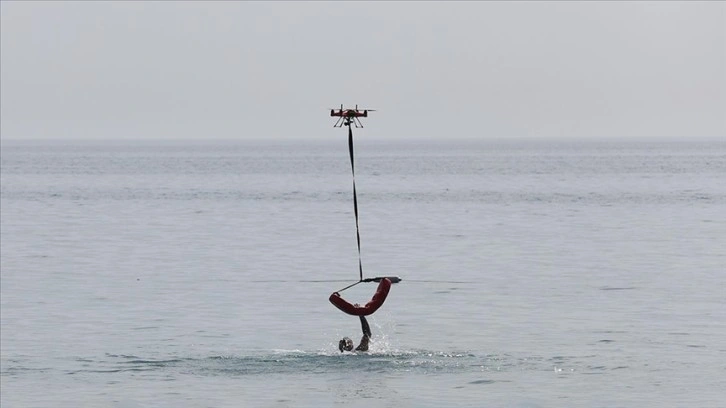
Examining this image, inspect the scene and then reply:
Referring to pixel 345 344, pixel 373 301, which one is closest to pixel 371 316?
pixel 345 344

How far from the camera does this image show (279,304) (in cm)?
4738

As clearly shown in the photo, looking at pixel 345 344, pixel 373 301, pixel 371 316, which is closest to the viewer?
pixel 373 301

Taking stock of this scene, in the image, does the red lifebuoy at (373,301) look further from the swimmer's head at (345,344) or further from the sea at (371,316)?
the swimmer's head at (345,344)

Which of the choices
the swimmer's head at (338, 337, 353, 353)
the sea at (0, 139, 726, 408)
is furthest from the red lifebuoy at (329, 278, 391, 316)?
the swimmer's head at (338, 337, 353, 353)

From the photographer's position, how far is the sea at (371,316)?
33031 mm

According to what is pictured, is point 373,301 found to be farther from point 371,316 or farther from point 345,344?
point 371,316

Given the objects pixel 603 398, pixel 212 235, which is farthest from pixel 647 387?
pixel 212 235

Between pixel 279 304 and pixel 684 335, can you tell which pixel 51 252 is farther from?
pixel 684 335

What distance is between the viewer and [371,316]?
45.2 m

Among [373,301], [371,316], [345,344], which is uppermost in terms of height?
[373,301]

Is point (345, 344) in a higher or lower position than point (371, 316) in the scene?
higher

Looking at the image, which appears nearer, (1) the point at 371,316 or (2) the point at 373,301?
(2) the point at 373,301

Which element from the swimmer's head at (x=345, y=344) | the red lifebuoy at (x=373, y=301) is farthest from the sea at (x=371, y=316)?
the red lifebuoy at (x=373, y=301)

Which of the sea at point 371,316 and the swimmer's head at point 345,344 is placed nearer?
the sea at point 371,316
